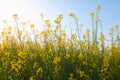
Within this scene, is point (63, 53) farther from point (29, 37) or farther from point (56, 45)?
point (29, 37)

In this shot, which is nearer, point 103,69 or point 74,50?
point 103,69

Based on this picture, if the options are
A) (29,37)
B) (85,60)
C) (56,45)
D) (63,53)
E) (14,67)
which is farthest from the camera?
(29,37)

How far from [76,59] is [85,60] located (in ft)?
0.65

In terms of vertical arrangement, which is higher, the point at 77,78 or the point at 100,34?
the point at 100,34

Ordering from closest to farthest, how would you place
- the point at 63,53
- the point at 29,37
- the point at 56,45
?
the point at 63,53
the point at 56,45
the point at 29,37

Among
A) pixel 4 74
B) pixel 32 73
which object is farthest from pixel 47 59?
pixel 4 74

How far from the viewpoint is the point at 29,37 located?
738 cm

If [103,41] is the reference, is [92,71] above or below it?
below

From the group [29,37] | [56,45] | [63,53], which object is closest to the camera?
[63,53]

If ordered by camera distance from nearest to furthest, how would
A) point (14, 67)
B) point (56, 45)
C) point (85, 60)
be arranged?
1. point (14, 67)
2. point (85, 60)
3. point (56, 45)

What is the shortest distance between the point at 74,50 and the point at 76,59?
53cm

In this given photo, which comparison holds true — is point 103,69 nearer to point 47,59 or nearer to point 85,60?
point 85,60

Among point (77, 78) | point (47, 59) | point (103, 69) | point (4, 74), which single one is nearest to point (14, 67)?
point (4, 74)

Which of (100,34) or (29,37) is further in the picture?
Result: (29,37)
